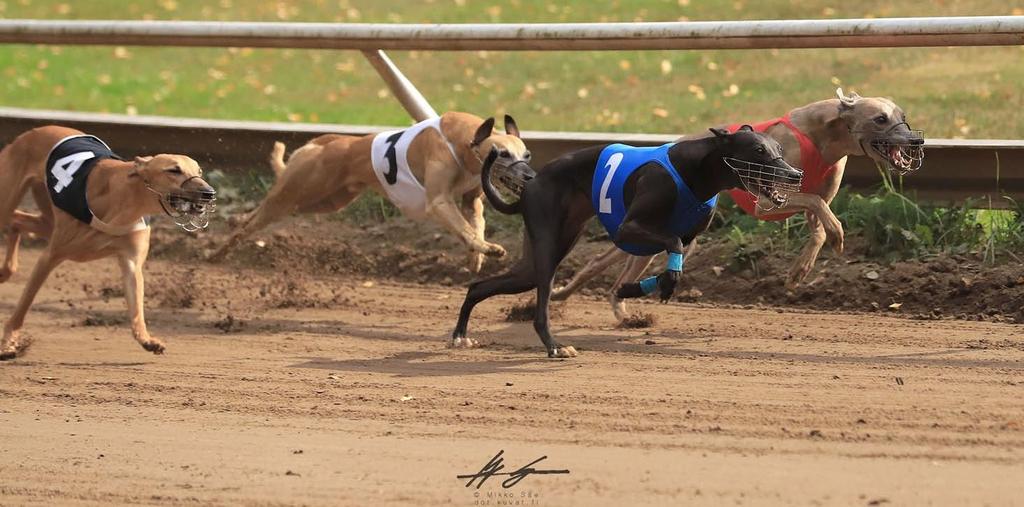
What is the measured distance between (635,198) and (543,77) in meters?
7.13

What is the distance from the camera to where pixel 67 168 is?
7625 mm

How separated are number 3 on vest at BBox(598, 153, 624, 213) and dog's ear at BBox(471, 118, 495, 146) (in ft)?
3.65

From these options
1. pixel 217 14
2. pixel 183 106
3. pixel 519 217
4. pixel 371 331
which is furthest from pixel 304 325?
pixel 217 14

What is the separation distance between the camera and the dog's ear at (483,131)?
26.1 feet

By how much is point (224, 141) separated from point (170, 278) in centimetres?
131

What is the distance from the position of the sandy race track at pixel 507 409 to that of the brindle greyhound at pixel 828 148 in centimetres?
46

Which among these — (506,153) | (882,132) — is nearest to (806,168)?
(882,132)

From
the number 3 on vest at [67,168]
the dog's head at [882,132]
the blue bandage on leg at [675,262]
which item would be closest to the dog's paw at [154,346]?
the number 3 on vest at [67,168]

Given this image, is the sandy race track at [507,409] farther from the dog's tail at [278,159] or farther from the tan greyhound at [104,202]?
the dog's tail at [278,159]

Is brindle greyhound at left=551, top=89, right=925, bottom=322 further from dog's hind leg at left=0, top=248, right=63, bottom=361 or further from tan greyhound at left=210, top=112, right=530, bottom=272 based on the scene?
dog's hind leg at left=0, top=248, right=63, bottom=361

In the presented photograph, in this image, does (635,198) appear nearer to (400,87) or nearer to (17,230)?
(400,87)

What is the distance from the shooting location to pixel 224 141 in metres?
10.1

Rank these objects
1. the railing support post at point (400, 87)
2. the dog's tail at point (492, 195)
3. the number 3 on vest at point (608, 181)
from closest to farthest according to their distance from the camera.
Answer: the number 3 on vest at point (608, 181) < the dog's tail at point (492, 195) < the railing support post at point (400, 87)

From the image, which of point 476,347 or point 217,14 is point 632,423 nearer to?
point 476,347
